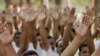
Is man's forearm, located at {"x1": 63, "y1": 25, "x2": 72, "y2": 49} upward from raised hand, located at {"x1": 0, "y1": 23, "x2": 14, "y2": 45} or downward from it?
downward

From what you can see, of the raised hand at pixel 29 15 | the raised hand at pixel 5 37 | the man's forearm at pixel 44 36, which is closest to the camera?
the raised hand at pixel 5 37

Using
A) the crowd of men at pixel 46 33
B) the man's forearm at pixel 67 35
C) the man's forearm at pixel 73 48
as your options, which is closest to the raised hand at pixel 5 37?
the crowd of men at pixel 46 33

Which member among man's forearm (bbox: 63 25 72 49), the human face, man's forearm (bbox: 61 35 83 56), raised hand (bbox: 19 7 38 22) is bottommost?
the human face

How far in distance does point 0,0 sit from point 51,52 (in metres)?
5.53

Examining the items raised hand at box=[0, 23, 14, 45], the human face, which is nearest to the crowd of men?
the human face

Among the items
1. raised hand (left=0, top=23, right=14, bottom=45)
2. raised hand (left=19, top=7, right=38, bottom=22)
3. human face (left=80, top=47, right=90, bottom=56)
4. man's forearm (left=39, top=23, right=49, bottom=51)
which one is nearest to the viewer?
raised hand (left=0, top=23, right=14, bottom=45)

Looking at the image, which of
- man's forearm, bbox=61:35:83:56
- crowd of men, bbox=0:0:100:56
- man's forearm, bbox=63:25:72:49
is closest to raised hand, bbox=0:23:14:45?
crowd of men, bbox=0:0:100:56

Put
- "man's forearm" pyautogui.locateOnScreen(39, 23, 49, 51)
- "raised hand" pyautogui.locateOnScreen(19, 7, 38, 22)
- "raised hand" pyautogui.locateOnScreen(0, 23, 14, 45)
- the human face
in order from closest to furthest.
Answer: "raised hand" pyautogui.locateOnScreen(0, 23, 14, 45), the human face, "raised hand" pyautogui.locateOnScreen(19, 7, 38, 22), "man's forearm" pyautogui.locateOnScreen(39, 23, 49, 51)

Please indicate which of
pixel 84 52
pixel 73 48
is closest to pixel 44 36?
pixel 84 52

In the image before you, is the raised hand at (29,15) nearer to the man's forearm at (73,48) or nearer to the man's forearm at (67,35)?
the man's forearm at (67,35)

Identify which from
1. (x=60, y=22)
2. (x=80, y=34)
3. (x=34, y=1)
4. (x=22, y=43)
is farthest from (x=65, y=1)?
(x=80, y=34)

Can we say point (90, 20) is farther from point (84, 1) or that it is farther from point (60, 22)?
point (84, 1)

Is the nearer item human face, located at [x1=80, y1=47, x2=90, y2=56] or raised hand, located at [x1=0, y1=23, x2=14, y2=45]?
raised hand, located at [x1=0, y1=23, x2=14, y2=45]

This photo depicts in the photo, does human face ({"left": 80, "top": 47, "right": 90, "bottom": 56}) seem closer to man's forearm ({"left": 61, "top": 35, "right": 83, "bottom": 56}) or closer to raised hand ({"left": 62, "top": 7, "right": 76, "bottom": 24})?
raised hand ({"left": 62, "top": 7, "right": 76, "bottom": 24})
